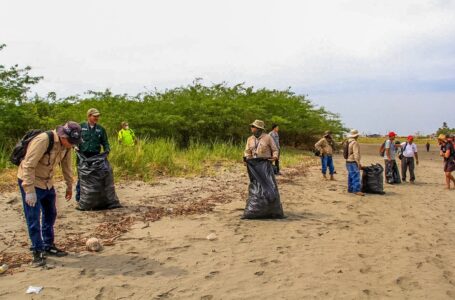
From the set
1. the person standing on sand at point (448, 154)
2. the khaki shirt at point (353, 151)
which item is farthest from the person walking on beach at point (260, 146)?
the person standing on sand at point (448, 154)

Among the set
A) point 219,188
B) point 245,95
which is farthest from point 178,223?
point 245,95

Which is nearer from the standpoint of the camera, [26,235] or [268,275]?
[268,275]

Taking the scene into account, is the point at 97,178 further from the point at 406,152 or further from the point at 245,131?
the point at 245,131

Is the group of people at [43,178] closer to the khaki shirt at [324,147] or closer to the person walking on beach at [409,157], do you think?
the khaki shirt at [324,147]

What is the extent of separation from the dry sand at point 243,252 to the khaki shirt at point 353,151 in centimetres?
149

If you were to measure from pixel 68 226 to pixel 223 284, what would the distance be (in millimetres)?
3468

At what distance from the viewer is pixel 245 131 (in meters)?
24.4

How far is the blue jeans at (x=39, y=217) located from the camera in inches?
217

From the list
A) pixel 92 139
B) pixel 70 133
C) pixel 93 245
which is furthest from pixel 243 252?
pixel 92 139

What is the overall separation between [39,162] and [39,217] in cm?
65

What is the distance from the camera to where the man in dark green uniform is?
886 cm

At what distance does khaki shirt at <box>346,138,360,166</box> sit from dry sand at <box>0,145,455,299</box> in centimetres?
149

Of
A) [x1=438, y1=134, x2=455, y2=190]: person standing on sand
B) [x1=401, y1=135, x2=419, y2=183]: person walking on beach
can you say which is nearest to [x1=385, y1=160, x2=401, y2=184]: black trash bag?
[x1=401, y1=135, x2=419, y2=183]: person walking on beach

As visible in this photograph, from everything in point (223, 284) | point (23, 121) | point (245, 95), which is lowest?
point (223, 284)
